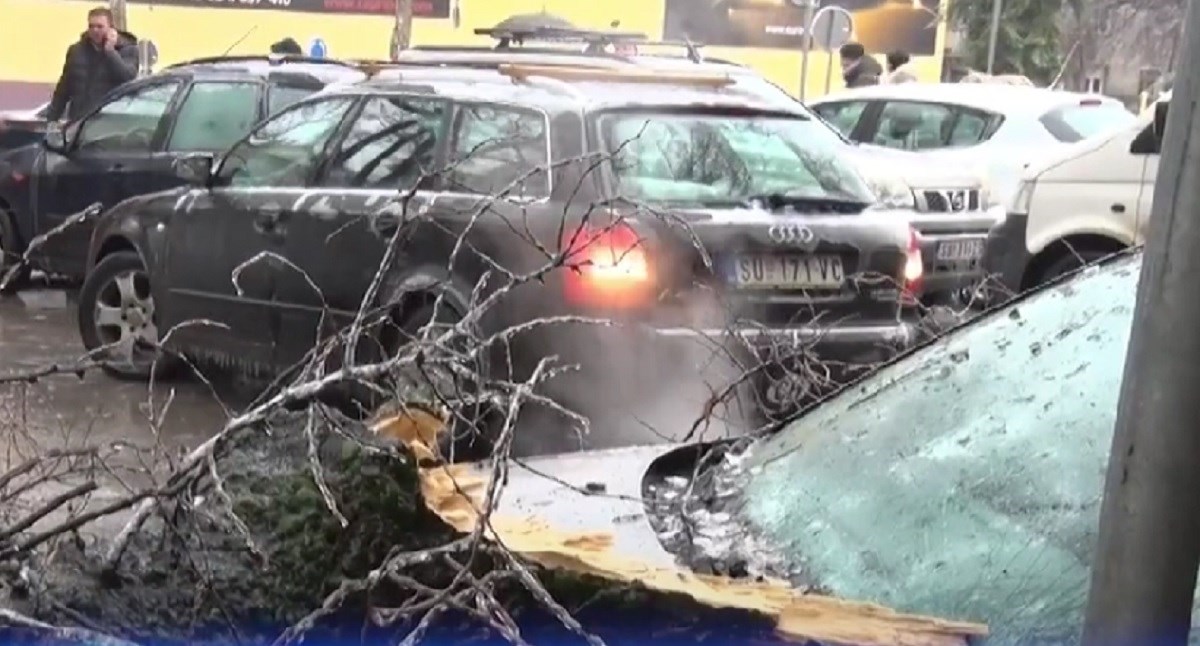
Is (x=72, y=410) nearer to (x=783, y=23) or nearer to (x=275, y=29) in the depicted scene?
(x=275, y=29)

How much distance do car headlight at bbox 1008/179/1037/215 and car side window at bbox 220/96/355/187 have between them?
4412 millimetres

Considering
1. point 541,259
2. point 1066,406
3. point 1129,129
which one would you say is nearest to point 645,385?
point 541,259

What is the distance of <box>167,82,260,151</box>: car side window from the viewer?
10359 millimetres

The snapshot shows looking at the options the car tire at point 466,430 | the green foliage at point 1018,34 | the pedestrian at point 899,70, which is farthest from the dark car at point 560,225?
the green foliage at point 1018,34

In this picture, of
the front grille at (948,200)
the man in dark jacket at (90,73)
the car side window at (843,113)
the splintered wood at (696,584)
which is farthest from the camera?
the man in dark jacket at (90,73)

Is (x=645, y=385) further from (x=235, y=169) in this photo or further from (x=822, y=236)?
(x=235, y=169)

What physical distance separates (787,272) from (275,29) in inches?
990

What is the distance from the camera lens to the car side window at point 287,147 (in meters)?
7.46

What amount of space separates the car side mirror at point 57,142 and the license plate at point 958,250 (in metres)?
5.56

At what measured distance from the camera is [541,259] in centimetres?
617

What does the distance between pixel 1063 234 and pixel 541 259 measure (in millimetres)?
4761

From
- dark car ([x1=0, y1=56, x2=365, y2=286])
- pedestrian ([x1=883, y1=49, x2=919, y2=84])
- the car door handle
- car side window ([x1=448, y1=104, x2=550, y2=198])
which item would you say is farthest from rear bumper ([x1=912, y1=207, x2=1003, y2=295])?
pedestrian ([x1=883, y1=49, x2=919, y2=84])

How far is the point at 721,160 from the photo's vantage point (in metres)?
6.64

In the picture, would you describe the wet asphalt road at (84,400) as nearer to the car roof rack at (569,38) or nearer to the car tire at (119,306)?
the car tire at (119,306)
